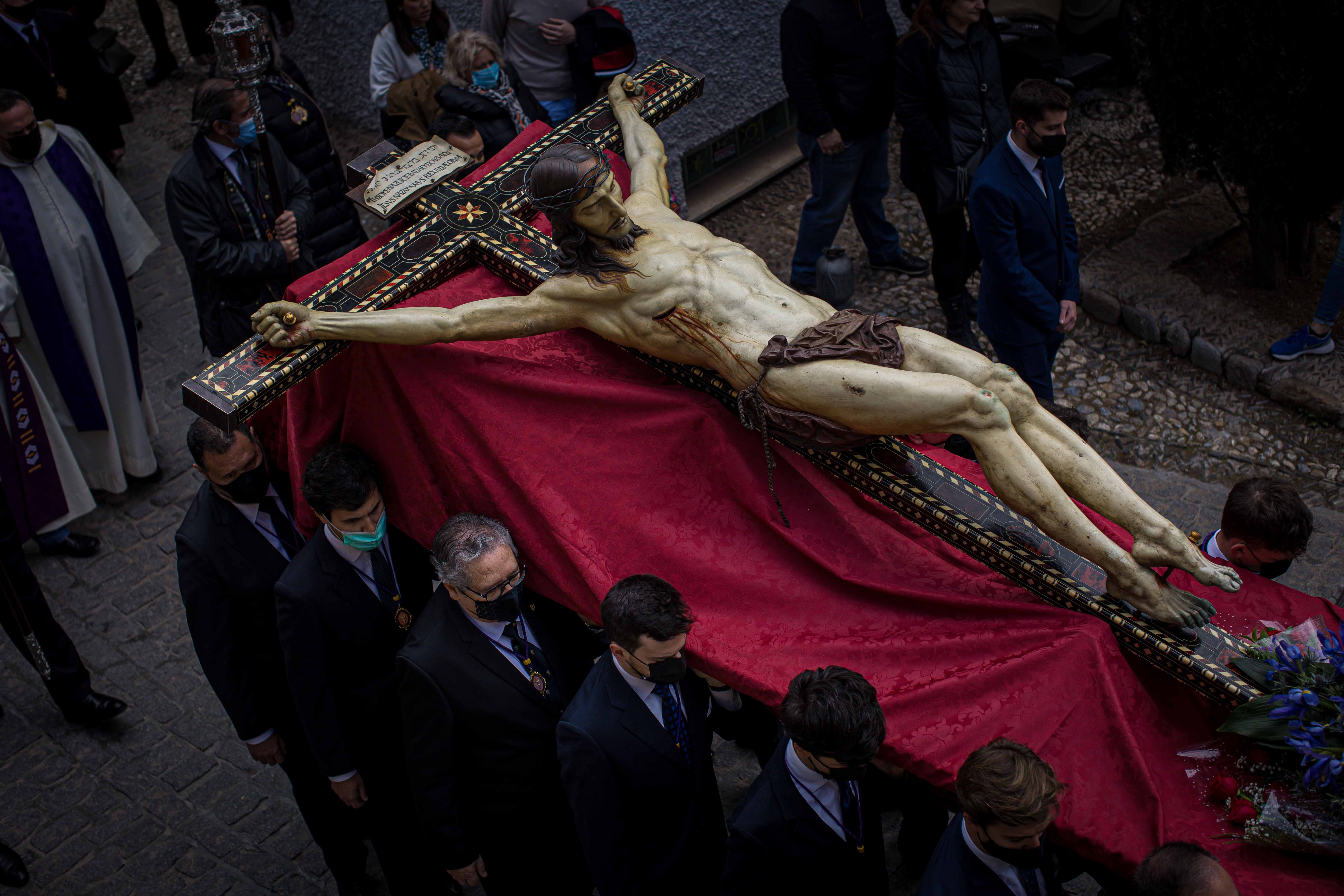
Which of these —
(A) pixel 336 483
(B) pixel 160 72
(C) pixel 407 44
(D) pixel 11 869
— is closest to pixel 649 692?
(A) pixel 336 483

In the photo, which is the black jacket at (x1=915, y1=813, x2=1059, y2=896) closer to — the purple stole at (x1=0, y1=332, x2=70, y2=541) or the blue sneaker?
the blue sneaker

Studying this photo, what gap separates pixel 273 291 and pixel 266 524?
2.06 m

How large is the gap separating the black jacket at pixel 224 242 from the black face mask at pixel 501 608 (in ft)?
9.44

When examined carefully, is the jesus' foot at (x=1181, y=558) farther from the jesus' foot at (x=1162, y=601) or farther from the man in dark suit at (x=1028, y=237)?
the man in dark suit at (x=1028, y=237)

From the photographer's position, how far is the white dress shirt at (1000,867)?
120 inches

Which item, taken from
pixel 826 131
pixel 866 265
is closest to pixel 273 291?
pixel 826 131

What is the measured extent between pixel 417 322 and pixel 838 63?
3839 millimetres

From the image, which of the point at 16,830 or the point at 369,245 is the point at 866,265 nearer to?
the point at 369,245

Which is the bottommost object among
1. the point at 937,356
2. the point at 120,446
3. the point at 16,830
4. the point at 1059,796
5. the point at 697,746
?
the point at 16,830

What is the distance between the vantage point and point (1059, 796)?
3.06 metres

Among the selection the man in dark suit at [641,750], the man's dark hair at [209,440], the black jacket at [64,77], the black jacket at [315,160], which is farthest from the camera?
the black jacket at [64,77]

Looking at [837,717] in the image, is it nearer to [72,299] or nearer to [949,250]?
[949,250]

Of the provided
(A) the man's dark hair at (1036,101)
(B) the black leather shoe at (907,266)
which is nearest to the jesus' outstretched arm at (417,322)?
(A) the man's dark hair at (1036,101)

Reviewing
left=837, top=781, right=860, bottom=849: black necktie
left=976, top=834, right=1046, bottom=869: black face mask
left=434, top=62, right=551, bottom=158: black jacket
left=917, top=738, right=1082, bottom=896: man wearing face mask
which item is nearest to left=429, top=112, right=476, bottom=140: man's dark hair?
left=434, top=62, right=551, bottom=158: black jacket
